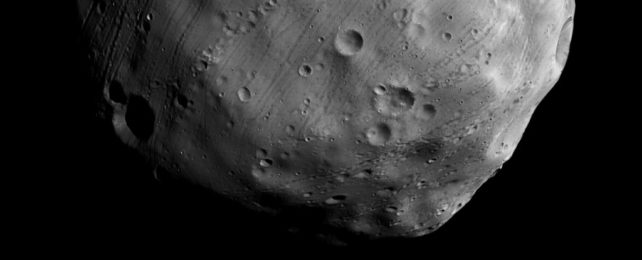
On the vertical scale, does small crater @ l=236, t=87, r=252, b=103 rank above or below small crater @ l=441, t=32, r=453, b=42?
below

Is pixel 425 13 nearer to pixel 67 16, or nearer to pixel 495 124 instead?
pixel 495 124

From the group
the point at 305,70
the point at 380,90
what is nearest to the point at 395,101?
the point at 380,90

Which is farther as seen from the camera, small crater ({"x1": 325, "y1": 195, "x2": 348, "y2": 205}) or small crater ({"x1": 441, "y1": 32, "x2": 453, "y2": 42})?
small crater ({"x1": 325, "y1": 195, "x2": 348, "y2": 205})

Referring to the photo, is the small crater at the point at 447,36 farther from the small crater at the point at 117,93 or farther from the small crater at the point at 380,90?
the small crater at the point at 117,93

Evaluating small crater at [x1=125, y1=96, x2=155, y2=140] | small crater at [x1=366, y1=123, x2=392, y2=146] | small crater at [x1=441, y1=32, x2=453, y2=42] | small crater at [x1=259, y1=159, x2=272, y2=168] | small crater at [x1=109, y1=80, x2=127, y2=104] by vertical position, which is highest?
small crater at [x1=441, y1=32, x2=453, y2=42]

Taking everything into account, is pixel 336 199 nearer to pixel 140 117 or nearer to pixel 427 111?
pixel 427 111

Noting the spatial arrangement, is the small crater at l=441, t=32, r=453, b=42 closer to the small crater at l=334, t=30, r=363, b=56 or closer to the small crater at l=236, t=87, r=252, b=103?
the small crater at l=334, t=30, r=363, b=56

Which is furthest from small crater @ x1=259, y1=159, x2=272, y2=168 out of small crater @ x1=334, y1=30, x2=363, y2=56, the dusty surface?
small crater @ x1=334, y1=30, x2=363, y2=56

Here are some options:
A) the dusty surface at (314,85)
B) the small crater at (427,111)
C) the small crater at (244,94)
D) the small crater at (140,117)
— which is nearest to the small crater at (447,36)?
the dusty surface at (314,85)
